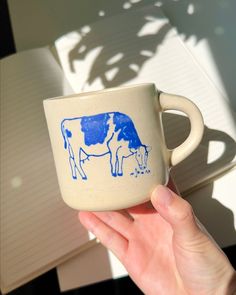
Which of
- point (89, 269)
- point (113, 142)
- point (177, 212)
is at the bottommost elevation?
point (89, 269)

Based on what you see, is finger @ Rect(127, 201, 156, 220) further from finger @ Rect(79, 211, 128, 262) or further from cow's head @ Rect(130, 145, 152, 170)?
cow's head @ Rect(130, 145, 152, 170)

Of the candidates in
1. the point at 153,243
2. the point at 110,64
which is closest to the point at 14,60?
the point at 110,64

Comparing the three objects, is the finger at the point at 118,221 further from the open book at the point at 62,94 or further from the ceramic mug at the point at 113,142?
the ceramic mug at the point at 113,142

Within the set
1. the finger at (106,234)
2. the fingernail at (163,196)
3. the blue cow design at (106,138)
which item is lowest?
the finger at (106,234)

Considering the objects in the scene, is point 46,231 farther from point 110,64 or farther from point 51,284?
point 110,64

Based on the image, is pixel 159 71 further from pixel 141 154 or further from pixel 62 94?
pixel 141 154

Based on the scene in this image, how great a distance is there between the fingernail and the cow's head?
4 centimetres

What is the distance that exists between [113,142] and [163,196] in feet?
0.32

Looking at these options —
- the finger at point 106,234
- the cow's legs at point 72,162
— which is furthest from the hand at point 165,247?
the cow's legs at point 72,162

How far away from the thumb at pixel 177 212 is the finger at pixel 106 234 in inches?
6.8

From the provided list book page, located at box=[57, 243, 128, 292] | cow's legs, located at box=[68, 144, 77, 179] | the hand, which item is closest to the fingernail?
the hand

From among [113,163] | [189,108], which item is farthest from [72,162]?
[189,108]

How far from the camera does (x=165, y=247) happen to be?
25.6 inches

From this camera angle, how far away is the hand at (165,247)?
51cm
